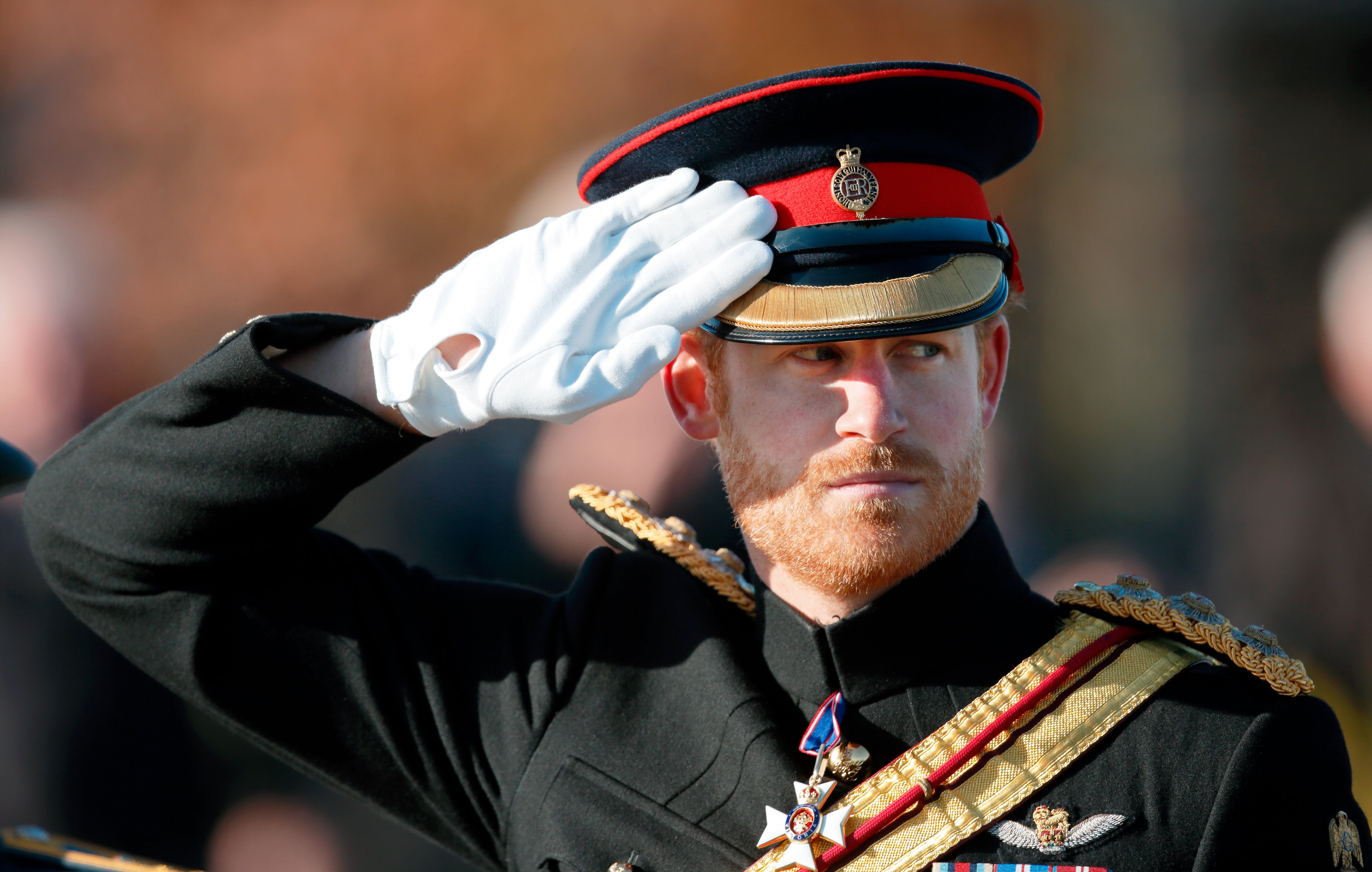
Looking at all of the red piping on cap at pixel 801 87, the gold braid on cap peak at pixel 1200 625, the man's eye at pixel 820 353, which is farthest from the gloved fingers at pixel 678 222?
the gold braid on cap peak at pixel 1200 625

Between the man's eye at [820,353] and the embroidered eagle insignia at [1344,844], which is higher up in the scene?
the man's eye at [820,353]

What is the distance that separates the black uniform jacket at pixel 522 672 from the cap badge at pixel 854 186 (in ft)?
2.15

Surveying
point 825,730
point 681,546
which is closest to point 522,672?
point 681,546

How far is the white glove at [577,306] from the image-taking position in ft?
6.34

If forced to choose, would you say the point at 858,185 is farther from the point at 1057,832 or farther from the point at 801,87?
the point at 1057,832

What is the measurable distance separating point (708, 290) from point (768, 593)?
0.65m

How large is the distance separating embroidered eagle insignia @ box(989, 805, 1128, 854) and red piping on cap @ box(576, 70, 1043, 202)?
1.28 m

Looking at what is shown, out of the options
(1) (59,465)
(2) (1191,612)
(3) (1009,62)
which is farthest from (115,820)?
(3) (1009,62)

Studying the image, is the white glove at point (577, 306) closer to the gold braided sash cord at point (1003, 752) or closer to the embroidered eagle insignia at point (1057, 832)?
the gold braided sash cord at point (1003, 752)

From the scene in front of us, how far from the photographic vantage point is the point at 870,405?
1.91 meters

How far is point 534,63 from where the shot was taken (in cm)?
500

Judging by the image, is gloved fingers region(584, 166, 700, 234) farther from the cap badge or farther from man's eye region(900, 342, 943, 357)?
man's eye region(900, 342, 943, 357)

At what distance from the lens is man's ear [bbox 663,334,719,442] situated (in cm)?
230

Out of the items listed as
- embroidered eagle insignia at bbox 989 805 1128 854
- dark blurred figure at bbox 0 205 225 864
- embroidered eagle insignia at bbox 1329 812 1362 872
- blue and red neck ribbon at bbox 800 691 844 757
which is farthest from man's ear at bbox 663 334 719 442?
dark blurred figure at bbox 0 205 225 864
